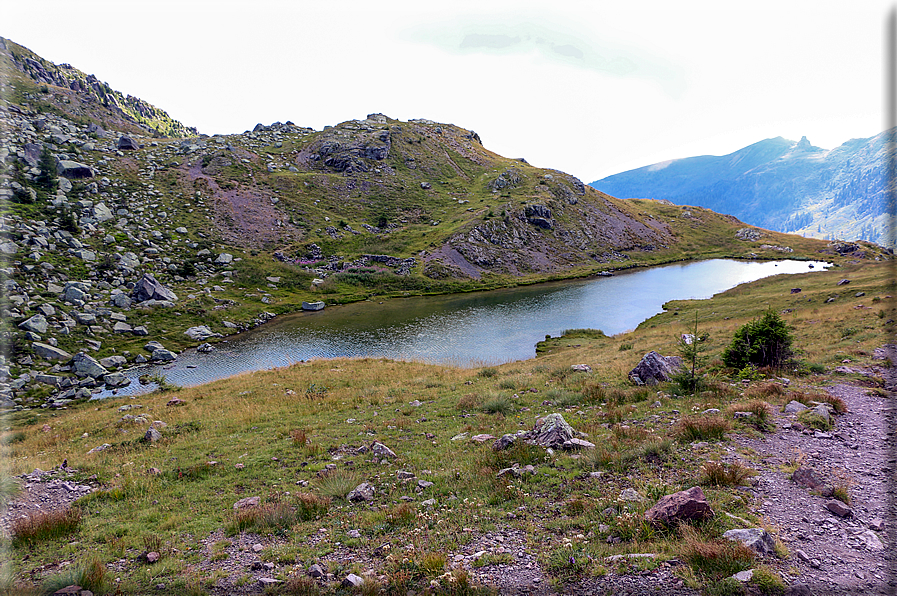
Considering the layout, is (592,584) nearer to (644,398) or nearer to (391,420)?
(644,398)

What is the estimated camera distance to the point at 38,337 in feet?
132

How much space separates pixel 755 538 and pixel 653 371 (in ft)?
45.2

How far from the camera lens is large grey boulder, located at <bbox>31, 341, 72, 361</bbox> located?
38.9 metres

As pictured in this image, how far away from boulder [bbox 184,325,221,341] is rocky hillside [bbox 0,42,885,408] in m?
0.27

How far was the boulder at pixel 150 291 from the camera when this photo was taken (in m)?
59.0

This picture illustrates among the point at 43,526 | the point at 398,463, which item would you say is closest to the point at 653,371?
the point at 398,463

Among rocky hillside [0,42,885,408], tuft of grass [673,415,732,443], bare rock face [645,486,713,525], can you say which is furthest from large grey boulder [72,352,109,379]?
tuft of grass [673,415,732,443]

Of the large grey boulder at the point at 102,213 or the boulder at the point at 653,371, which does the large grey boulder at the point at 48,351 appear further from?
the boulder at the point at 653,371

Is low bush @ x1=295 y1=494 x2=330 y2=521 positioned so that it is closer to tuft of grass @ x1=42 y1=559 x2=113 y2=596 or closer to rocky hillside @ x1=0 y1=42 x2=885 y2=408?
tuft of grass @ x1=42 y1=559 x2=113 y2=596

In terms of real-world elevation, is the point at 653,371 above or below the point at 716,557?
below

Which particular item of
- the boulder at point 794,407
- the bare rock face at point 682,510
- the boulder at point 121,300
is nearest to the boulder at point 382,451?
the bare rock face at point 682,510

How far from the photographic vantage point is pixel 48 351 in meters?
39.5

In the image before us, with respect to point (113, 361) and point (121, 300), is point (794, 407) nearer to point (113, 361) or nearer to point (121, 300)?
point (113, 361)

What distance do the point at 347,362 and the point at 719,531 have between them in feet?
116
